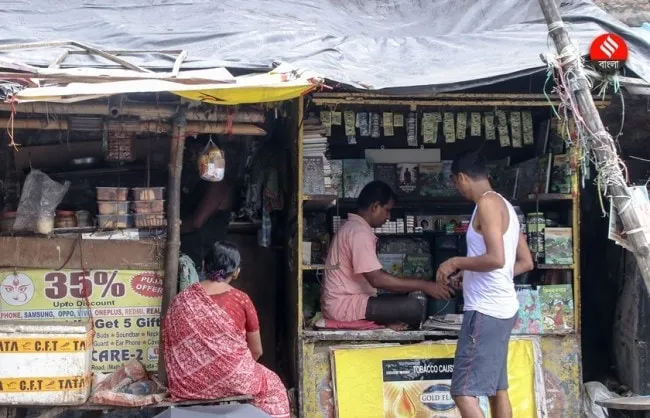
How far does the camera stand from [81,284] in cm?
530

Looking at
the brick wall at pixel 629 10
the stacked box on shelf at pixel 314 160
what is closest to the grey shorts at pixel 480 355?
the stacked box on shelf at pixel 314 160

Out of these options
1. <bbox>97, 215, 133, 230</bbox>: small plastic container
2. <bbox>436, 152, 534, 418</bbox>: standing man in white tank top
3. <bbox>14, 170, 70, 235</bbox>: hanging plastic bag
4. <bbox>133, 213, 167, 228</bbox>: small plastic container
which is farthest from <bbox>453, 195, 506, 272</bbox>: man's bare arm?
<bbox>14, 170, 70, 235</bbox>: hanging plastic bag

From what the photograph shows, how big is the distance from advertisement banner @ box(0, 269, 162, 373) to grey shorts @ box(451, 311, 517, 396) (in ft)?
6.34

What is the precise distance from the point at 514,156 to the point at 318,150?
1811 mm

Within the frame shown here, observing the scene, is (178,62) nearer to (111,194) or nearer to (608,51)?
(111,194)

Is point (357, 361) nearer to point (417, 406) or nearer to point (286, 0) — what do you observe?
point (417, 406)

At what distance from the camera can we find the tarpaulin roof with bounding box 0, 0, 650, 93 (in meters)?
4.91

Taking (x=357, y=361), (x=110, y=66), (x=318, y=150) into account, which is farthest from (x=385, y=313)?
(x=110, y=66)

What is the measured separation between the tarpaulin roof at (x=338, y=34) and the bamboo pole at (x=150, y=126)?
39 centimetres

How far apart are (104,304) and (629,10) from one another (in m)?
4.85

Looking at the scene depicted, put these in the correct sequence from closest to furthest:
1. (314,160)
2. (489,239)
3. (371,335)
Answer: (489,239), (371,335), (314,160)

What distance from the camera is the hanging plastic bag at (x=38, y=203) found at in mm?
5195

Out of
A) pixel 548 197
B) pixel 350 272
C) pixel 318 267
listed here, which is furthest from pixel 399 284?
pixel 548 197

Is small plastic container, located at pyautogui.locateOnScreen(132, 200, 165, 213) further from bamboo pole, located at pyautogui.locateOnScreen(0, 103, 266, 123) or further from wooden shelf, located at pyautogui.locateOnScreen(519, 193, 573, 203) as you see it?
wooden shelf, located at pyautogui.locateOnScreen(519, 193, 573, 203)
